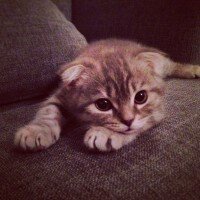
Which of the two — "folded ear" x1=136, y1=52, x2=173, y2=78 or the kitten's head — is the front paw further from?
"folded ear" x1=136, y1=52, x2=173, y2=78

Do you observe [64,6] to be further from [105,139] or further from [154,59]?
[105,139]

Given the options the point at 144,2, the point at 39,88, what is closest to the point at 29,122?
the point at 39,88

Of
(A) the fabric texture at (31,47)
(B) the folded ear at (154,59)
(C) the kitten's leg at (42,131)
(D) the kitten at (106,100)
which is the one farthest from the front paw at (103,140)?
(A) the fabric texture at (31,47)

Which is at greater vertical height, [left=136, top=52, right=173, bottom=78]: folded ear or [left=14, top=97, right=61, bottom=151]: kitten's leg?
[left=136, top=52, right=173, bottom=78]: folded ear

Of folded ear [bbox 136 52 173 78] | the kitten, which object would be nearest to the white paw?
the kitten

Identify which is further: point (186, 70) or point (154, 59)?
point (186, 70)

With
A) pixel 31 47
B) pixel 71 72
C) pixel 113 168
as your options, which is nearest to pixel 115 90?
pixel 71 72
